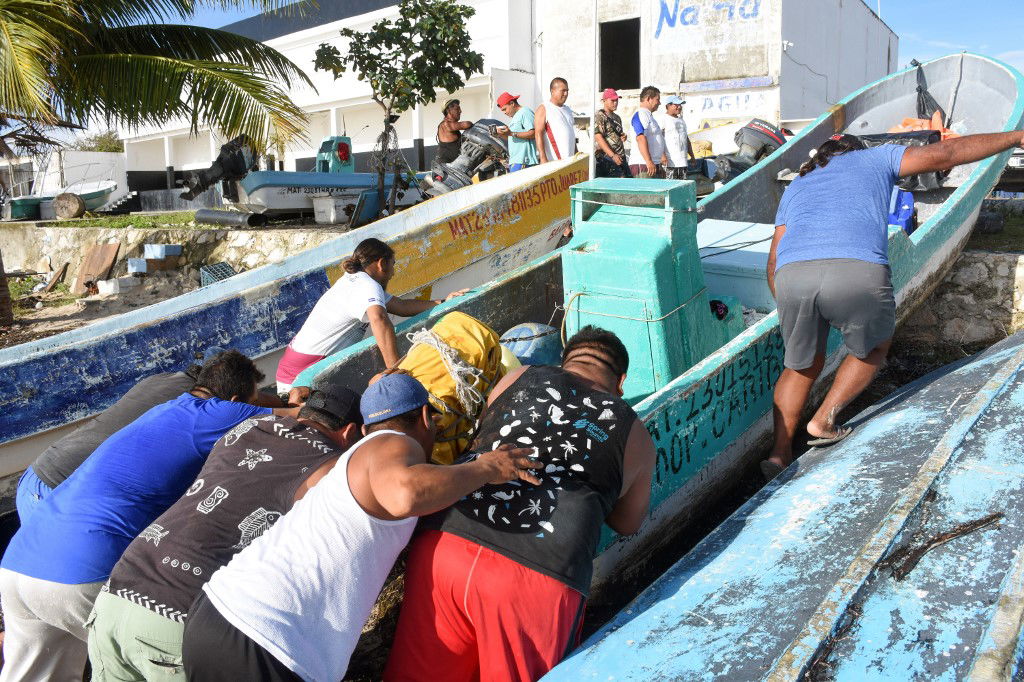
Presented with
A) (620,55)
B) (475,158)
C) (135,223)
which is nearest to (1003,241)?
(475,158)

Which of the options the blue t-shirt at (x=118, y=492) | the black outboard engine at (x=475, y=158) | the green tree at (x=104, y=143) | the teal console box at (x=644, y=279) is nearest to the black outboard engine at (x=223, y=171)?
the black outboard engine at (x=475, y=158)

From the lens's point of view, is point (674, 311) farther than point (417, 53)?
No

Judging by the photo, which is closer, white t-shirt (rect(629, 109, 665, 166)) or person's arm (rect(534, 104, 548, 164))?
person's arm (rect(534, 104, 548, 164))

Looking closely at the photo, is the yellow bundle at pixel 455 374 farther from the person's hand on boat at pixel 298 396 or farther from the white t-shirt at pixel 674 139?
the white t-shirt at pixel 674 139

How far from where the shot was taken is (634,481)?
8.23ft

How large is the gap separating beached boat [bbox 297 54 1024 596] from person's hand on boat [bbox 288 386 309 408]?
179mm

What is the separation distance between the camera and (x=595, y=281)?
393cm

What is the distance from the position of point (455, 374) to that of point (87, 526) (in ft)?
4.54

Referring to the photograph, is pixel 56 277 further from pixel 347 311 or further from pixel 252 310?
pixel 347 311

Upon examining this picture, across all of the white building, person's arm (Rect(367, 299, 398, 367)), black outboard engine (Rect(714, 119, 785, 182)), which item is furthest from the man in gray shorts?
the white building

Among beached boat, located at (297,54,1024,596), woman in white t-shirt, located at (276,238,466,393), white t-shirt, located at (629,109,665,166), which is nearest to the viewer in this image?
beached boat, located at (297,54,1024,596)

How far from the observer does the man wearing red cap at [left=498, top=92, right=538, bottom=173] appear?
8047mm

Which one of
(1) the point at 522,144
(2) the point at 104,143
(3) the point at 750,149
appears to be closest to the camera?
(1) the point at 522,144

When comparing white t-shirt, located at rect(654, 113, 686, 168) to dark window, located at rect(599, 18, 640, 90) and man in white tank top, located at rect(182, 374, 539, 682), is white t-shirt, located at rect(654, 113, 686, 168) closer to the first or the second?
man in white tank top, located at rect(182, 374, 539, 682)
